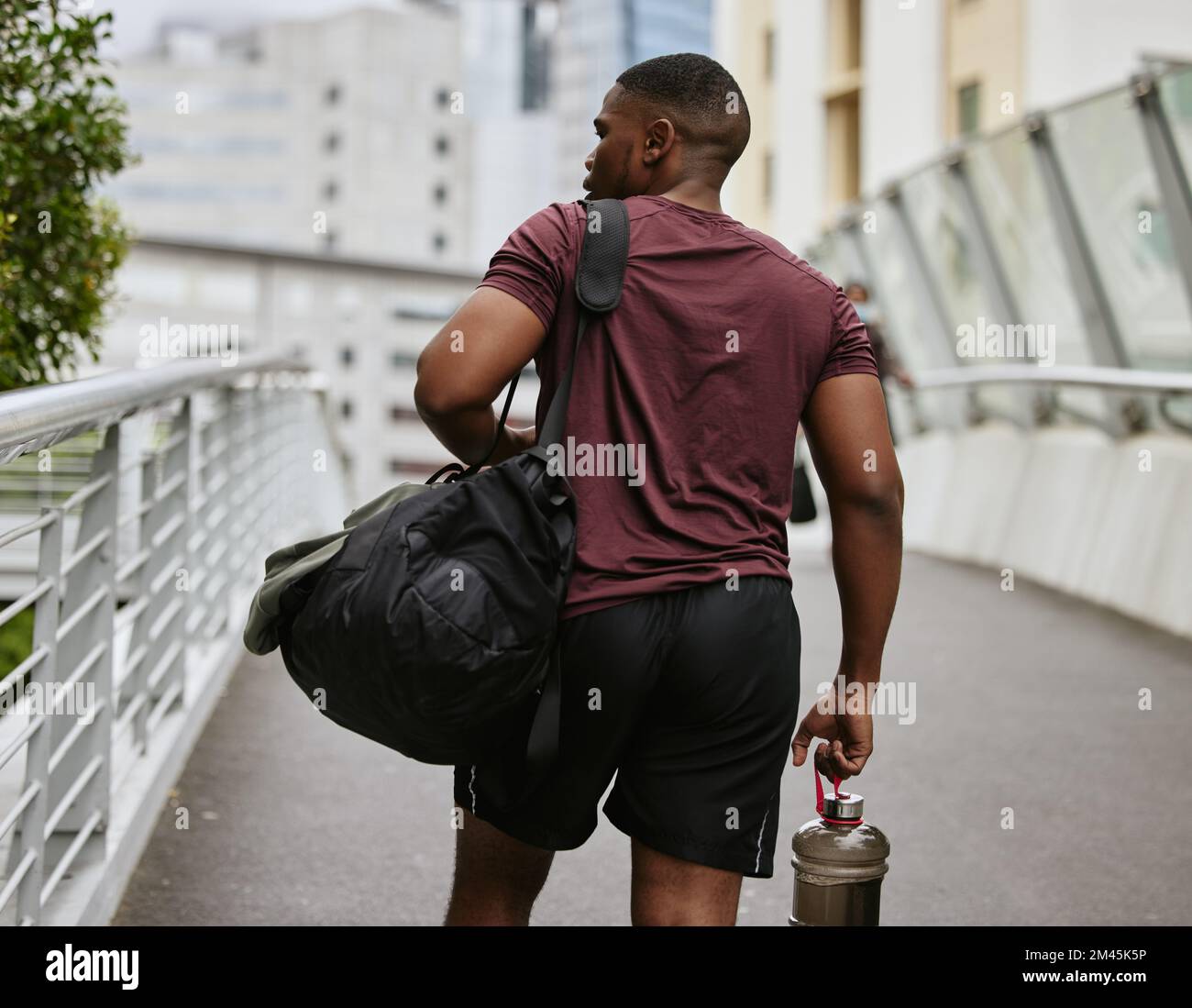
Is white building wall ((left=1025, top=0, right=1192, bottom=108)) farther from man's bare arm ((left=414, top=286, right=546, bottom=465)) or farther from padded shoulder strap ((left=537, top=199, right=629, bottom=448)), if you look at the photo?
man's bare arm ((left=414, top=286, right=546, bottom=465))

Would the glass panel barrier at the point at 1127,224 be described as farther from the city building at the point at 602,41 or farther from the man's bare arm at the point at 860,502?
the city building at the point at 602,41

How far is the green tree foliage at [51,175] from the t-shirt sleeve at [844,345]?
96.3 inches

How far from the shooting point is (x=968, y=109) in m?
28.3

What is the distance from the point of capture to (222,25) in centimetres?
14900

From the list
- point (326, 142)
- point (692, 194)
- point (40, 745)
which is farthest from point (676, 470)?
point (326, 142)

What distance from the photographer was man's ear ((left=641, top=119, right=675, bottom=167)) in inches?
97.2

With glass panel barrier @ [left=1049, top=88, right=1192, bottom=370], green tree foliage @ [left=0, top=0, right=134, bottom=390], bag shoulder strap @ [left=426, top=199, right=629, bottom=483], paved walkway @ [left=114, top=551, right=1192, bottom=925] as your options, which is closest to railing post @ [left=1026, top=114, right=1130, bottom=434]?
glass panel barrier @ [left=1049, top=88, right=1192, bottom=370]

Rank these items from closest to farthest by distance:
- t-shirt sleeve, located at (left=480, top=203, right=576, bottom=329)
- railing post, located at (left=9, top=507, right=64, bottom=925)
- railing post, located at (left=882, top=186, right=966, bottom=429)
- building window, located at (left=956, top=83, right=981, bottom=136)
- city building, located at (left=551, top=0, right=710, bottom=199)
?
1. t-shirt sleeve, located at (left=480, top=203, right=576, bottom=329)
2. railing post, located at (left=9, top=507, right=64, bottom=925)
3. railing post, located at (left=882, top=186, right=966, bottom=429)
4. building window, located at (left=956, top=83, right=981, bottom=136)
5. city building, located at (left=551, top=0, right=710, bottom=199)

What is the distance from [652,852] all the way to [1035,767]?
3819 millimetres

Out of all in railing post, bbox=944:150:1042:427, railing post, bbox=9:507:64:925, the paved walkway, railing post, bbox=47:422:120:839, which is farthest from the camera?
railing post, bbox=944:150:1042:427

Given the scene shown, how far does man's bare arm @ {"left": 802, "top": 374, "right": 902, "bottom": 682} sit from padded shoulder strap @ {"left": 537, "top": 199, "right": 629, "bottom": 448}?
0.38 metres

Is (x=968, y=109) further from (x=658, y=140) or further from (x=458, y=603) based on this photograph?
(x=458, y=603)

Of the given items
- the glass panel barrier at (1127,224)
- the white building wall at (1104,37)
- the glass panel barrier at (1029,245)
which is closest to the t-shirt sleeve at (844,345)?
the glass panel barrier at (1127,224)

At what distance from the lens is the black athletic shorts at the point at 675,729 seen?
2354mm
